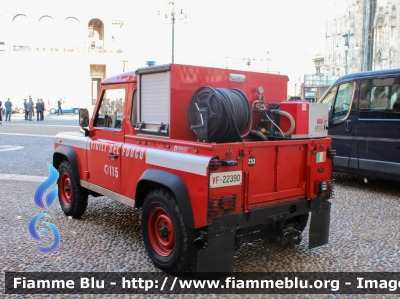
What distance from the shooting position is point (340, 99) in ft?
30.5

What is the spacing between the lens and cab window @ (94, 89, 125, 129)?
5566mm

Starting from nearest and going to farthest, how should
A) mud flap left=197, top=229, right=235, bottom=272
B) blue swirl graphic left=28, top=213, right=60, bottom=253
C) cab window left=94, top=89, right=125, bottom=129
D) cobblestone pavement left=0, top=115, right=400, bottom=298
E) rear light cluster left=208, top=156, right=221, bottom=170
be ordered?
rear light cluster left=208, top=156, right=221, bottom=170, mud flap left=197, top=229, right=235, bottom=272, cobblestone pavement left=0, top=115, right=400, bottom=298, blue swirl graphic left=28, top=213, right=60, bottom=253, cab window left=94, top=89, right=125, bottom=129

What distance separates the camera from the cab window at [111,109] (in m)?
5.57

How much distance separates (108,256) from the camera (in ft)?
16.1

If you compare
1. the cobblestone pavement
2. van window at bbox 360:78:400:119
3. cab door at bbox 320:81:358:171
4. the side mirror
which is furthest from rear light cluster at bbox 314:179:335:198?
cab door at bbox 320:81:358:171

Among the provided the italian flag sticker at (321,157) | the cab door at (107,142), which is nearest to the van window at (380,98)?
the italian flag sticker at (321,157)

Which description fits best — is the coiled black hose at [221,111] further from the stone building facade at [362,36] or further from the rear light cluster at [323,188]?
the stone building facade at [362,36]

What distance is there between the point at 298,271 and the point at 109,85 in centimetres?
350

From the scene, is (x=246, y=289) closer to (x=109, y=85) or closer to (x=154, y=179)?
(x=154, y=179)

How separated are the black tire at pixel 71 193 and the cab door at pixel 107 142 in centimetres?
48

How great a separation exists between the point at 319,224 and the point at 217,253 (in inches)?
62.2

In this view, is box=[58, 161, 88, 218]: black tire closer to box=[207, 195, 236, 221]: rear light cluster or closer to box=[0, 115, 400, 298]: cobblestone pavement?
box=[0, 115, 400, 298]: cobblestone pavement

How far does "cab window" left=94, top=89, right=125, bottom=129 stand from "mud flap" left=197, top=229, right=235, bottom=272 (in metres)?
2.30

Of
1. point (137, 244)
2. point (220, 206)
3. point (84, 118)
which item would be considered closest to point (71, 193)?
point (84, 118)
